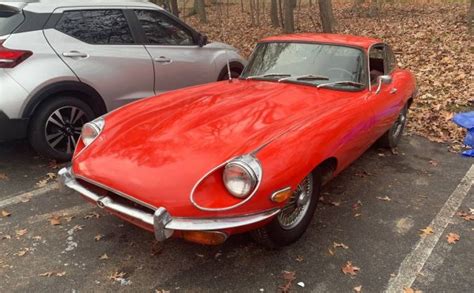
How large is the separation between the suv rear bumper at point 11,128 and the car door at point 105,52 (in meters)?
0.82

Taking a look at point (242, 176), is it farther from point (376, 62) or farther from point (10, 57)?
point (10, 57)

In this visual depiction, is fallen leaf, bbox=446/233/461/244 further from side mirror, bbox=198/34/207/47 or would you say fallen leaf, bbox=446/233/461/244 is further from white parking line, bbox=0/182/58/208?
side mirror, bbox=198/34/207/47

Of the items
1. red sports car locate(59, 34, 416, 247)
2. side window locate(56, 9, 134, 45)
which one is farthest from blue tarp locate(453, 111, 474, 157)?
side window locate(56, 9, 134, 45)

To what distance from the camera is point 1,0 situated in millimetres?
4945

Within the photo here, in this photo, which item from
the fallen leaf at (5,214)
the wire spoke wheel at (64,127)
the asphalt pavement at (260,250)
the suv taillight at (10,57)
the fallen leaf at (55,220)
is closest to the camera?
the asphalt pavement at (260,250)


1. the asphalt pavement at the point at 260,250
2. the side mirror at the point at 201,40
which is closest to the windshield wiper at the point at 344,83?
the asphalt pavement at the point at 260,250

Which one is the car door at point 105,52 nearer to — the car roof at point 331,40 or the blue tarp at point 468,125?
the car roof at point 331,40

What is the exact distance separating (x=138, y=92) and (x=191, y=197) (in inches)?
125

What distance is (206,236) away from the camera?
2.74 m

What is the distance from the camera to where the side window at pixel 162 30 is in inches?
225

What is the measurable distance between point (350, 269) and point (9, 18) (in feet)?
13.9

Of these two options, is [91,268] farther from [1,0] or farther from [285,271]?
[1,0]

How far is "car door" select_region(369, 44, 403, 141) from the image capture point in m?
4.24

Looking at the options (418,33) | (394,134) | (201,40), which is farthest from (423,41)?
(201,40)
